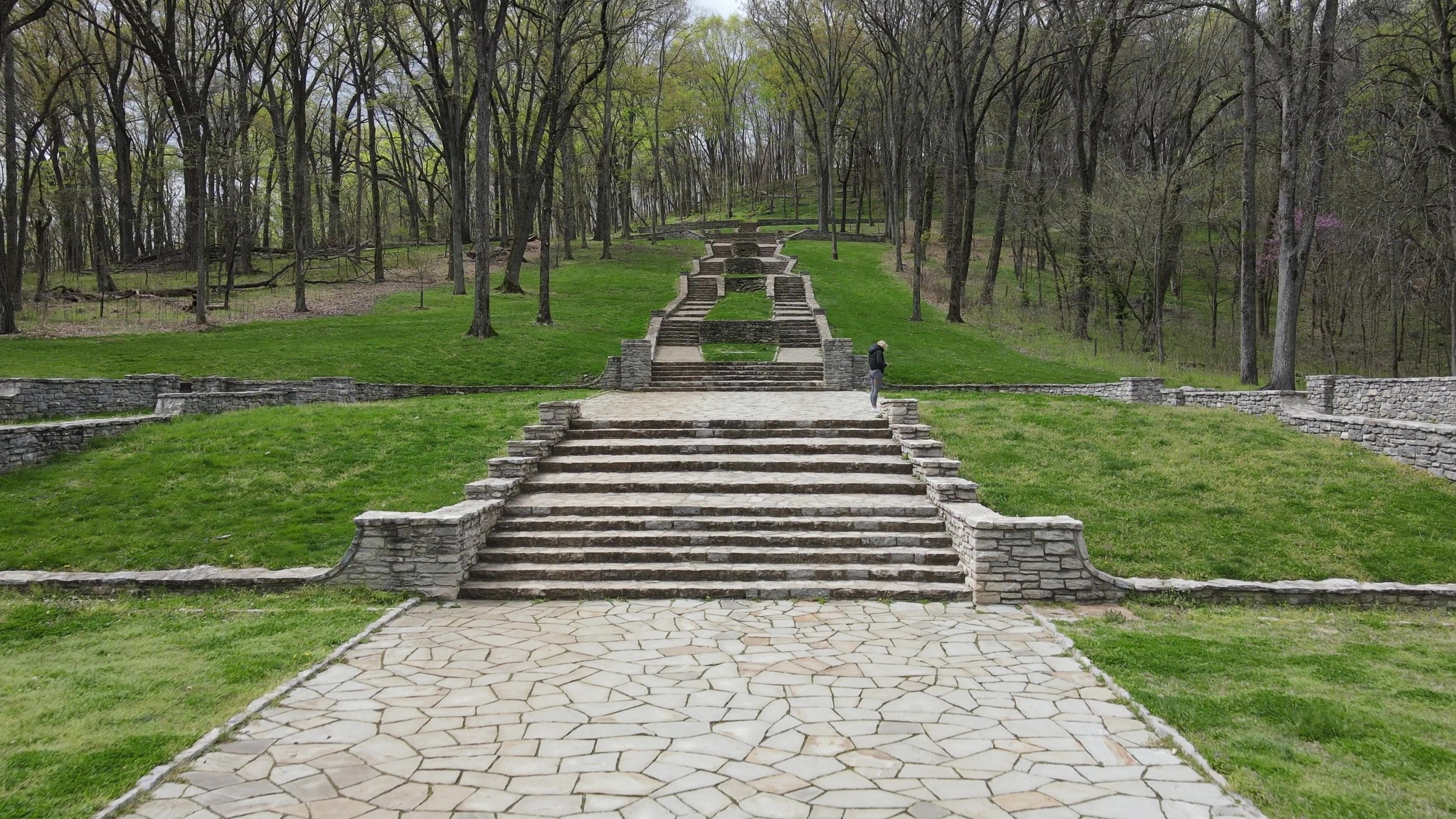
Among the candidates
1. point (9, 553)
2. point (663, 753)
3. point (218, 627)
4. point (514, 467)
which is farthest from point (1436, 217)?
point (9, 553)

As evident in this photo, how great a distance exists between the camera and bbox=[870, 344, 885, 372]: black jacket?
13.9 meters

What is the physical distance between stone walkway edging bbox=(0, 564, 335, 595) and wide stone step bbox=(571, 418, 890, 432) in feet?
15.6

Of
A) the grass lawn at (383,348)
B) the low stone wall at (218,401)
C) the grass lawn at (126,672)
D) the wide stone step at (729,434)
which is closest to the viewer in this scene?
the grass lawn at (126,672)

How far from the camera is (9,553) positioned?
8773 mm

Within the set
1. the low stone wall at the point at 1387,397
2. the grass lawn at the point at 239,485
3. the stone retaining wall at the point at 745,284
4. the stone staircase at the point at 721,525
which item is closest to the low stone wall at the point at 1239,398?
the low stone wall at the point at 1387,397

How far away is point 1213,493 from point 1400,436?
3959 millimetres

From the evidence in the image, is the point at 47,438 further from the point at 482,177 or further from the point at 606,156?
the point at 606,156

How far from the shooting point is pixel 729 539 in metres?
8.79

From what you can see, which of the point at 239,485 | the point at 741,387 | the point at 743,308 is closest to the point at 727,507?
the point at 239,485

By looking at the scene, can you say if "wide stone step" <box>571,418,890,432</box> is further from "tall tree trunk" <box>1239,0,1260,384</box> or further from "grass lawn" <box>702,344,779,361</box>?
"tall tree trunk" <box>1239,0,1260,384</box>

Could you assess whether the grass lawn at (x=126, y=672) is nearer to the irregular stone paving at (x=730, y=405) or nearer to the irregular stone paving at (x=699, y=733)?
the irregular stone paving at (x=699, y=733)

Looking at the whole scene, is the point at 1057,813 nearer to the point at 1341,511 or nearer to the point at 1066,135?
the point at 1341,511

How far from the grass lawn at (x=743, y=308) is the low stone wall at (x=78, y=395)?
1490cm

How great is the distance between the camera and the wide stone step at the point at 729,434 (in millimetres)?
11766
